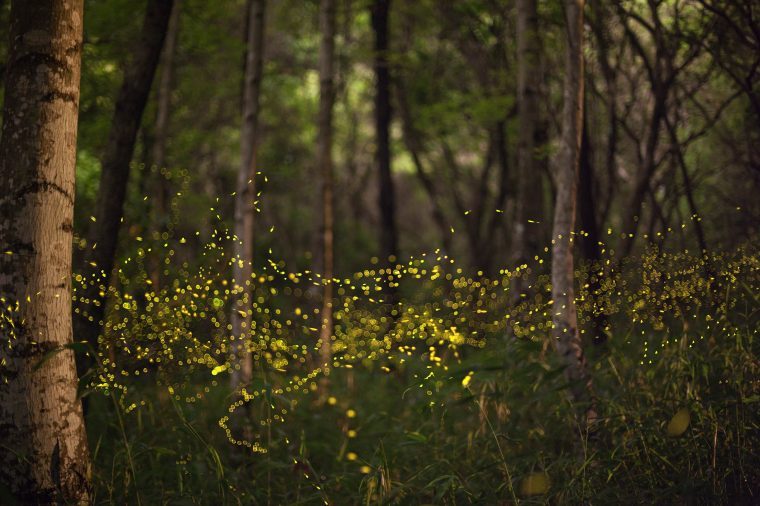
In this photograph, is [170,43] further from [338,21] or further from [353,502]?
[353,502]

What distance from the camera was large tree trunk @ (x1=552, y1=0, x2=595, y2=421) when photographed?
17.9ft

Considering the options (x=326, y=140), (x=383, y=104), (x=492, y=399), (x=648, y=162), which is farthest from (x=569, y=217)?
(x=383, y=104)

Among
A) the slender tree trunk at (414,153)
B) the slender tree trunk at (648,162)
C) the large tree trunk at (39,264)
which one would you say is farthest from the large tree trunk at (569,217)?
the slender tree trunk at (414,153)

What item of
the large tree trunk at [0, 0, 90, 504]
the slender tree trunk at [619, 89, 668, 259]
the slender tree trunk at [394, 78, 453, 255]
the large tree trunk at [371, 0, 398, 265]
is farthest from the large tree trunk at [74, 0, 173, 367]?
the slender tree trunk at [394, 78, 453, 255]

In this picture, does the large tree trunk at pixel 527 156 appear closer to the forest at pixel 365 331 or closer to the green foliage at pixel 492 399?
the forest at pixel 365 331

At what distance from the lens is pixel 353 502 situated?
5203 mm

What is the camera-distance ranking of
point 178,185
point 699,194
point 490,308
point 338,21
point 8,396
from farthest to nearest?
point 338,21
point 178,185
point 699,194
point 490,308
point 8,396

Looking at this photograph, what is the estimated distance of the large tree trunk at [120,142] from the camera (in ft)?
19.3

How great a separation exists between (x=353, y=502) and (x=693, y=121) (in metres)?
8.26

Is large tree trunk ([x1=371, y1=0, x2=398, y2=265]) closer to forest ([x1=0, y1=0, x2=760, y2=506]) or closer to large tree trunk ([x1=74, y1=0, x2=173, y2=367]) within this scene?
forest ([x1=0, y1=0, x2=760, y2=506])

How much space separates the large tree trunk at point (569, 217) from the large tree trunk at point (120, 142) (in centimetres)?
327

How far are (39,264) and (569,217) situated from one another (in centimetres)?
380

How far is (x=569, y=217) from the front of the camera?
225 inches

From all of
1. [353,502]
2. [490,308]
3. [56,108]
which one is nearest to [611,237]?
[490,308]
